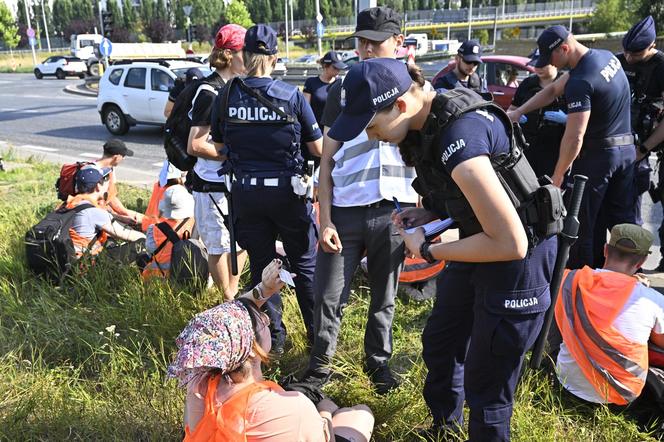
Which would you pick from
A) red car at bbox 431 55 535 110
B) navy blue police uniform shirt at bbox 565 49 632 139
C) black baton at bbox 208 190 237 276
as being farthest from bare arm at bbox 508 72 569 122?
red car at bbox 431 55 535 110

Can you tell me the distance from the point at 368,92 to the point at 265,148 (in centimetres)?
124

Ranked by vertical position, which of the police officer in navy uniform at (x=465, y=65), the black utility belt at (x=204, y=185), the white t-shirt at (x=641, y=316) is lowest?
the white t-shirt at (x=641, y=316)

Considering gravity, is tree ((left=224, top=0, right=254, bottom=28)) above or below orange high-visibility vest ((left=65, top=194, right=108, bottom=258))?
above

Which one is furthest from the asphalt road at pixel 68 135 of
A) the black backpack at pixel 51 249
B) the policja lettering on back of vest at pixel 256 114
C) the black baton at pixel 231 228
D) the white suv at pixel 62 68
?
the white suv at pixel 62 68

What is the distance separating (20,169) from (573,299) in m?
8.01

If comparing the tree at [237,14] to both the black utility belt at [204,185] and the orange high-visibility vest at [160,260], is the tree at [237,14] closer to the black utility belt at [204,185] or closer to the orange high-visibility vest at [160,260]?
the orange high-visibility vest at [160,260]

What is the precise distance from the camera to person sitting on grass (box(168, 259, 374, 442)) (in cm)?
182

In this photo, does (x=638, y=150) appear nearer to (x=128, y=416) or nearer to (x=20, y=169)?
(x=128, y=416)

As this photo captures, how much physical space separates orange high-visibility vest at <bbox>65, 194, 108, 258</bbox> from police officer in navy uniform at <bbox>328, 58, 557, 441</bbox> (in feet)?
9.42

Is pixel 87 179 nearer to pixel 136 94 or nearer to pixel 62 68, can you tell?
pixel 136 94

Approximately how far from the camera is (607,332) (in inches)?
99.9

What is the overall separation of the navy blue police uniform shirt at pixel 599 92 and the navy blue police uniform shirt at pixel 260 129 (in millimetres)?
1674

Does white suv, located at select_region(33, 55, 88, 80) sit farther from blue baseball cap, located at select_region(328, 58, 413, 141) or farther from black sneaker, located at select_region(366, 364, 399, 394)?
blue baseball cap, located at select_region(328, 58, 413, 141)

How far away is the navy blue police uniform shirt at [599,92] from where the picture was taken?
3.53 m
